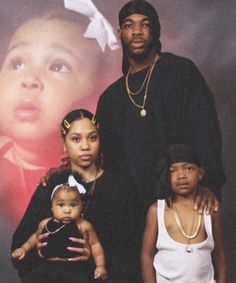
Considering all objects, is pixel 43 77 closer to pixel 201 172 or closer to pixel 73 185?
pixel 73 185

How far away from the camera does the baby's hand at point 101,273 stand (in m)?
2.42

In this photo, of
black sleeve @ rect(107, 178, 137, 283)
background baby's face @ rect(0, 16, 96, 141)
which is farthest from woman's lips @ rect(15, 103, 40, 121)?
black sleeve @ rect(107, 178, 137, 283)

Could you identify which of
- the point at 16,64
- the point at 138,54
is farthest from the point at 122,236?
the point at 16,64

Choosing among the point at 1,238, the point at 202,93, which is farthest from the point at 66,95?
the point at 202,93

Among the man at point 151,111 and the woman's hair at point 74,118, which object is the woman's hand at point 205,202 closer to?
the man at point 151,111

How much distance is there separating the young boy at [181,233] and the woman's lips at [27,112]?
1.18 metres

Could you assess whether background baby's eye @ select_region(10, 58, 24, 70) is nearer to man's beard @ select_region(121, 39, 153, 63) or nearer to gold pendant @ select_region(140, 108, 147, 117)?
man's beard @ select_region(121, 39, 153, 63)

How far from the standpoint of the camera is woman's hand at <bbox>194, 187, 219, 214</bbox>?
2.51 metres

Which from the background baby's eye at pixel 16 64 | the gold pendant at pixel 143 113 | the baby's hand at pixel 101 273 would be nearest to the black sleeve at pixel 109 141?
the gold pendant at pixel 143 113

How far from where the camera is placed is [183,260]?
2463 millimetres

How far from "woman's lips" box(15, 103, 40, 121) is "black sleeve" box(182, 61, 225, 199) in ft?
3.50

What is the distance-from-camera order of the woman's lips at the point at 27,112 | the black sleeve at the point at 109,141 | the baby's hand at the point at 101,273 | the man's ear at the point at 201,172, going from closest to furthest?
the baby's hand at the point at 101,273 → the man's ear at the point at 201,172 → the black sleeve at the point at 109,141 → the woman's lips at the point at 27,112

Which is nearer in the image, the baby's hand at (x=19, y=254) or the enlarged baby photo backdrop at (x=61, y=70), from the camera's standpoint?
the baby's hand at (x=19, y=254)

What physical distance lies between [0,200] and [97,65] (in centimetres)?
82
